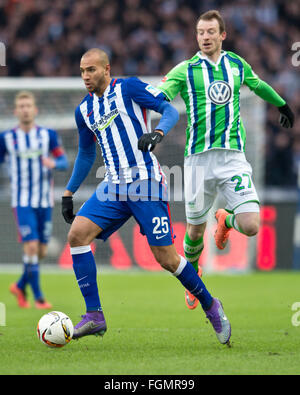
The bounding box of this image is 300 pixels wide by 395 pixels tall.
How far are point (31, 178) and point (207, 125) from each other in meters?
3.62

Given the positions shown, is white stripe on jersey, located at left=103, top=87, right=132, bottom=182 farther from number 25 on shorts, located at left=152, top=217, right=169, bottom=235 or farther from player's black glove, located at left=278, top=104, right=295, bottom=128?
player's black glove, located at left=278, top=104, right=295, bottom=128

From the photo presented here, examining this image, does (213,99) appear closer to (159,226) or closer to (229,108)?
(229,108)

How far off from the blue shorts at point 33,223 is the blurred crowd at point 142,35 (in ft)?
26.2

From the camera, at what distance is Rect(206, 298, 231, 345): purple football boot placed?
16.6ft

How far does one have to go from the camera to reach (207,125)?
18.9 ft

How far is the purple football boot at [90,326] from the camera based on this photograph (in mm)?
4980

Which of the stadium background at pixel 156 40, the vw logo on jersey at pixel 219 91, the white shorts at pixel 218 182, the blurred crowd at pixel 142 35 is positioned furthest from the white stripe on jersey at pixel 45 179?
the blurred crowd at pixel 142 35

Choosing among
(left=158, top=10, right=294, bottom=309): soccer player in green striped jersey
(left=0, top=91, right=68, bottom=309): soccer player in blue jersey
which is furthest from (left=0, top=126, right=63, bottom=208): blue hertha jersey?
(left=158, top=10, right=294, bottom=309): soccer player in green striped jersey

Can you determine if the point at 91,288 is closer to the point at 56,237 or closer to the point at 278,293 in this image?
the point at 278,293

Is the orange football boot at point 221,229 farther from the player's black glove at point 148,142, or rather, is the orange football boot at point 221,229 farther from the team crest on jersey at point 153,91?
the player's black glove at point 148,142

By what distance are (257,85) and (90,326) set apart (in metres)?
2.40

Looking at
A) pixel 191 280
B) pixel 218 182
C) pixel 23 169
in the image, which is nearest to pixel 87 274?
pixel 191 280

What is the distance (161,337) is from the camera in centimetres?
562
